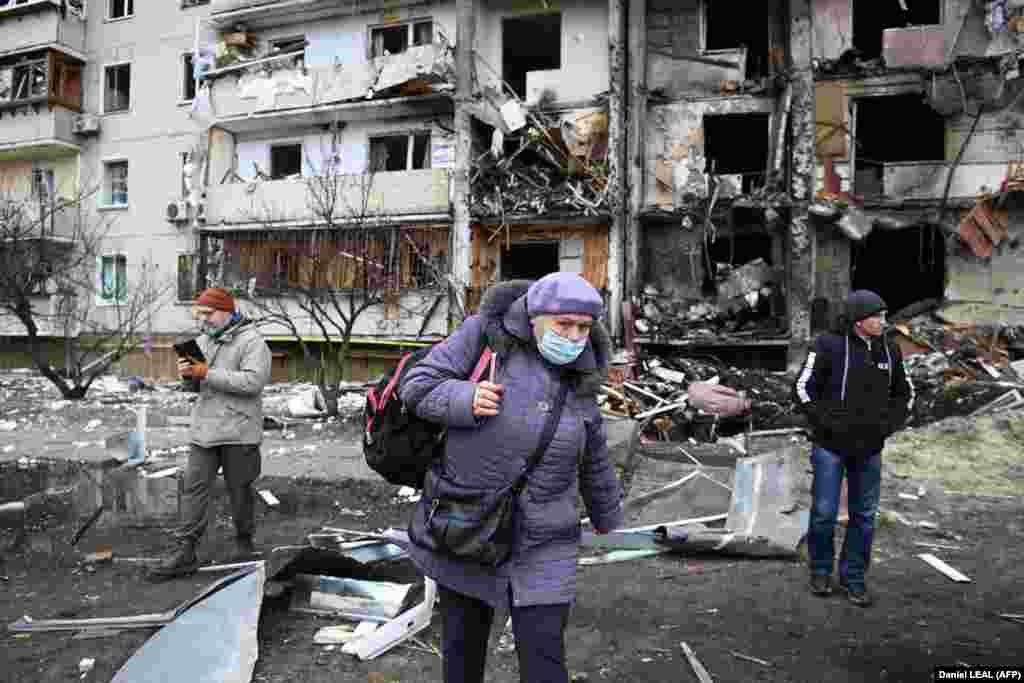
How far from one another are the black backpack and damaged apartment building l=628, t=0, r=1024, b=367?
43.8ft

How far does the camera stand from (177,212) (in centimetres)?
2075

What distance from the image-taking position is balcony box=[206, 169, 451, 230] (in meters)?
17.4

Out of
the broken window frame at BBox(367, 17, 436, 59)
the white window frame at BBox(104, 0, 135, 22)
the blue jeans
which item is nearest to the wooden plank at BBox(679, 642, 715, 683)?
the blue jeans

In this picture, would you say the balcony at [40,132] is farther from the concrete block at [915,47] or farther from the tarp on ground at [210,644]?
the tarp on ground at [210,644]

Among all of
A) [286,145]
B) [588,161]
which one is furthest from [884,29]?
[286,145]

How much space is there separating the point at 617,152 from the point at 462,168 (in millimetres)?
3911

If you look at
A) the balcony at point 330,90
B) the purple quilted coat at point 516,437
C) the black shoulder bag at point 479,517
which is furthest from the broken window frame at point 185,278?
the black shoulder bag at point 479,517

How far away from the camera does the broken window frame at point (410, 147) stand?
730 inches

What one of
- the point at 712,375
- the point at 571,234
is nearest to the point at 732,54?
the point at 571,234

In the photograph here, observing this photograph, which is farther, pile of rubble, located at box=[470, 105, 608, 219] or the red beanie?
pile of rubble, located at box=[470, 105, 608, 219]

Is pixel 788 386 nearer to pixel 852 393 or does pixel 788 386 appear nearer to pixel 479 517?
pixel 852 393

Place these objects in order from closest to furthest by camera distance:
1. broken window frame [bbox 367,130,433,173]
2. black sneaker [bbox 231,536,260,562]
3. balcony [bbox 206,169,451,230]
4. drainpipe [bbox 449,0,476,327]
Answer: black sneaker [bbox 231,536,260,562]
drainpipe [bbox 449,0,476,327]
balcony [bbox 206,169,451,230]
broken window frame [bbox 367,130,433,173]

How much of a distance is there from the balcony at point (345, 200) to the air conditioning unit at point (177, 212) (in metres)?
1.79

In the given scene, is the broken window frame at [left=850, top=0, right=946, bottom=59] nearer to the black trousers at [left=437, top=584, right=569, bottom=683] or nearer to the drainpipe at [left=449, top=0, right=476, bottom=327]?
the drainpipe at [left=449, top=0, right=476, bottom=327]
